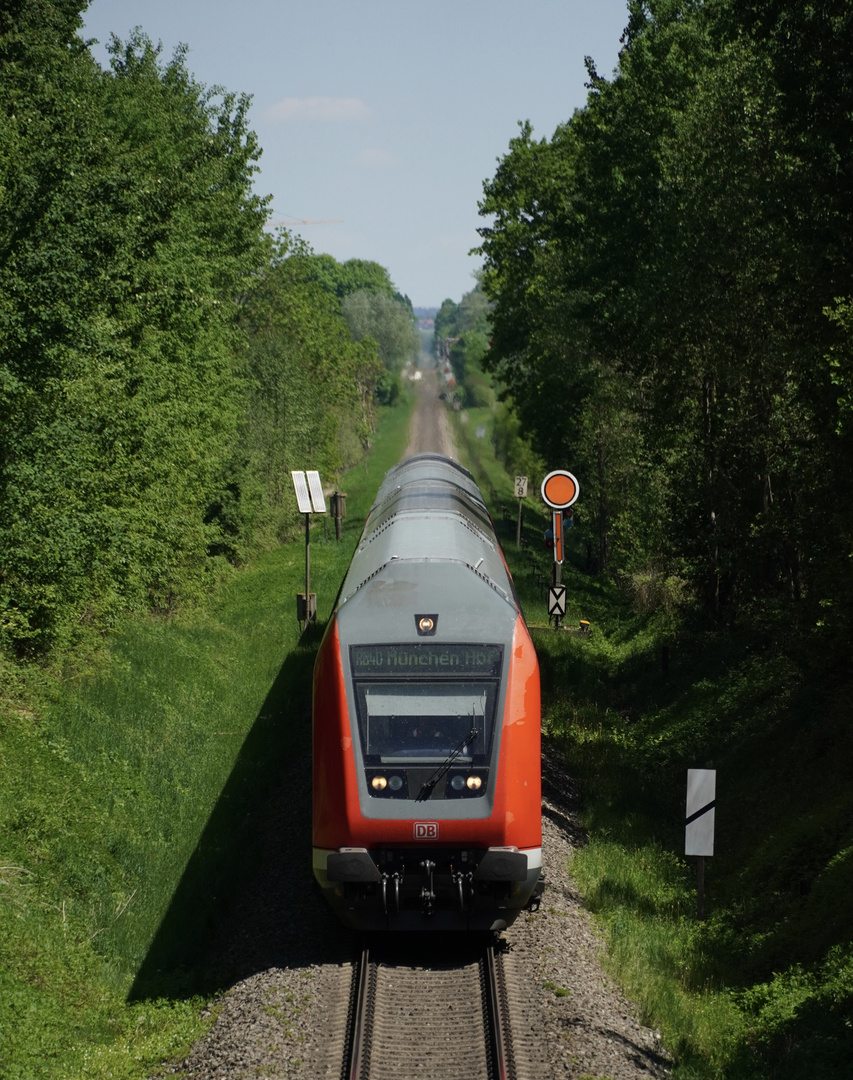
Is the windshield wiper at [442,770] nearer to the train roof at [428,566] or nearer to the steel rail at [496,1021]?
the train roof at [428,566]

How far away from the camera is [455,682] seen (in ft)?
35.4

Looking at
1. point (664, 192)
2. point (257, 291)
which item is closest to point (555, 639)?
point (664, 192)

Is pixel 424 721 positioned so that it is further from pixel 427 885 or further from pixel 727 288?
pixel 727 288

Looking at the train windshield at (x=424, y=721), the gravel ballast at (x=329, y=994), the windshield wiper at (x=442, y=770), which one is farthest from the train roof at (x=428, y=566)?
the gravel ballast at (x=329, y=994)

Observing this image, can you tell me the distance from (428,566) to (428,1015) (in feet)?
14.4

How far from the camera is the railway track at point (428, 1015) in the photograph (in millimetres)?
9070

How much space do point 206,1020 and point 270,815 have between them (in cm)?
560

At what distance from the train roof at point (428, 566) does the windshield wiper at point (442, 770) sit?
3.33ft

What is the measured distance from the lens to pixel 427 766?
10.5 meters

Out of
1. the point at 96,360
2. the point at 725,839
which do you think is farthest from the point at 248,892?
the point at 96,360

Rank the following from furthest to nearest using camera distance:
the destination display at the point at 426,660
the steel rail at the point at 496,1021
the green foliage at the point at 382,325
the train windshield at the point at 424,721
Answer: the green foliage at the point at 382,325
the destination display at the point at 426,660
the train windshield at the point at 424,721
the steel rail at the point at 496,1021

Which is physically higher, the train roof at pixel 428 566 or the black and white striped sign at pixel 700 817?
the train roof at pixel 428 566

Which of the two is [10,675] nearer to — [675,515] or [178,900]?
[178,900]

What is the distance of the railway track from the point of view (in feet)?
29.8
